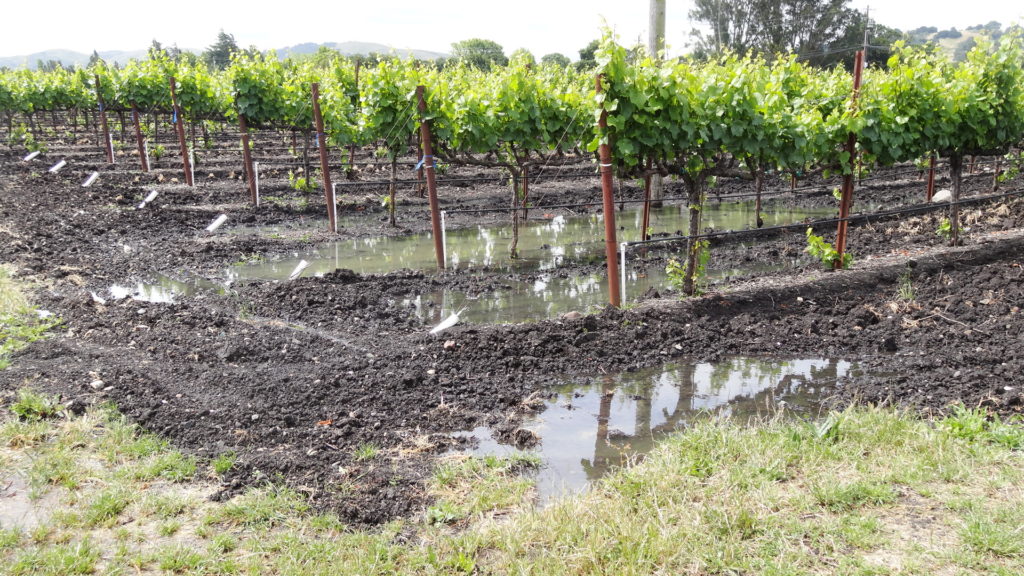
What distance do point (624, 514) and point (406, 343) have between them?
12.7ft

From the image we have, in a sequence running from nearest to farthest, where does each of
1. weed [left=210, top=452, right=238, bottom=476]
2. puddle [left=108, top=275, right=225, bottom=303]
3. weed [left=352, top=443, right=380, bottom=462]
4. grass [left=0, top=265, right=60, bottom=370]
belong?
1. weed [left=210, top=452, right=238, bottom=476]
2. weed [left=352, top=443, right=380, bottom=462]
3. grass [left=0, top=265, right=60, bottom=370]
4. puddle [left=108, top=275, right=225, bottom=303]

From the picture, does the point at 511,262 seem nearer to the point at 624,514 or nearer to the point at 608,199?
the point at 608,199

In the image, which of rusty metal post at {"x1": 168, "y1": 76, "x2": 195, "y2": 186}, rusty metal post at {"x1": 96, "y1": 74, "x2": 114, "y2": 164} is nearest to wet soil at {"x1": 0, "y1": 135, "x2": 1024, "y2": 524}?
rusty metal post at {"x1": 168, "y1": 76, "x2": 195, "y2": 186}

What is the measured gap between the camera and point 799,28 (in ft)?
159

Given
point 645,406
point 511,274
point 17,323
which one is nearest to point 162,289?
point 17,323

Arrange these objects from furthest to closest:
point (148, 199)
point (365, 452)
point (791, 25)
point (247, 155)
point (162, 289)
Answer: point (791, 25), point (247, 155), point (148, 199), point (162, 289), point (365, 452)

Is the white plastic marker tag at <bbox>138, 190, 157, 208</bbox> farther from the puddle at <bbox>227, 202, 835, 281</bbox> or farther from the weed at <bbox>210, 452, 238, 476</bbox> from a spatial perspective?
the weed at <bbox>210, 452, 238, 476</bbox>

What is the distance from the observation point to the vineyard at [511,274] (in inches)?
222

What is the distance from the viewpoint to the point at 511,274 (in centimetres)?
1098

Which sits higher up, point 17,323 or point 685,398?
point 17,323

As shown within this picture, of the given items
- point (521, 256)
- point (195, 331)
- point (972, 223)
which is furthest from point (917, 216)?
point (195, 331)

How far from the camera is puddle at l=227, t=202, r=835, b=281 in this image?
11445 mm

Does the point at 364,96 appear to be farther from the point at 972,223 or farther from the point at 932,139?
the point at 972,223

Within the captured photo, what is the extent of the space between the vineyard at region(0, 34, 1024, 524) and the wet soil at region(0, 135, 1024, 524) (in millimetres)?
37
